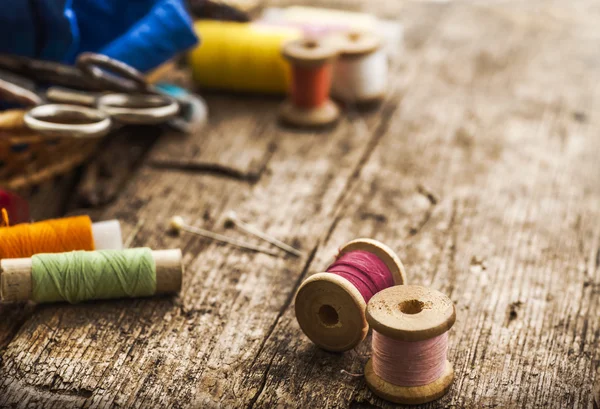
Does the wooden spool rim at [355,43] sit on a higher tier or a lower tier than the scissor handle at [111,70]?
lower

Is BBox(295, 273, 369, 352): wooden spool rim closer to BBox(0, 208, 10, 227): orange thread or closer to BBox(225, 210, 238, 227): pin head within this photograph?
BBox(225, 210, 238, 227): pin head

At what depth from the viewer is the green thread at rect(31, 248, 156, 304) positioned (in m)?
1.62

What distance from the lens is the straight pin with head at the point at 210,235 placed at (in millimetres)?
1890

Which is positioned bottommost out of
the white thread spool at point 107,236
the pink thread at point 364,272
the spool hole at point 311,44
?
the white thread spool at point 107,236

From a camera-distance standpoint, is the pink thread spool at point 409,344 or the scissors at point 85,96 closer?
the pink thread spool at point 409,344

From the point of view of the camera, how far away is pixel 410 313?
1.43 m

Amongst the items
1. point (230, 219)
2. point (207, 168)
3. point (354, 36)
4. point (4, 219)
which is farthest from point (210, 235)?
point (354, 36)

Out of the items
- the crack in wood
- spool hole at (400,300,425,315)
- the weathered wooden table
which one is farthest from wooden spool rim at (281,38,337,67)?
spool hole at (400,300,425,315)

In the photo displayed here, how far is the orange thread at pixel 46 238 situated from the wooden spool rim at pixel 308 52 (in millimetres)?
878

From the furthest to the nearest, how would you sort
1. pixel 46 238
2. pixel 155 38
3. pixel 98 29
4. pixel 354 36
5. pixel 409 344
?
pixel 354 36 → pixel 98 29 → pixel 155 38 → pixel 46 238 → pixel 409 344

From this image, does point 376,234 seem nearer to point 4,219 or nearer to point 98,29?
point 4,219

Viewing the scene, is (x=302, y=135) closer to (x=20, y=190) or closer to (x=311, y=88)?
(x=311, y=88)

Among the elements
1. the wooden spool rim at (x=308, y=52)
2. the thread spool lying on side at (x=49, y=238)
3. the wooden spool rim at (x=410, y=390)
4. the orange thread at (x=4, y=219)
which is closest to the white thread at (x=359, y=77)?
the wooden spool rim at (x=308, y=52)

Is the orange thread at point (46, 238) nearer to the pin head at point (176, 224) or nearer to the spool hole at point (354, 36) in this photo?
the pin head at point (176, 224)
